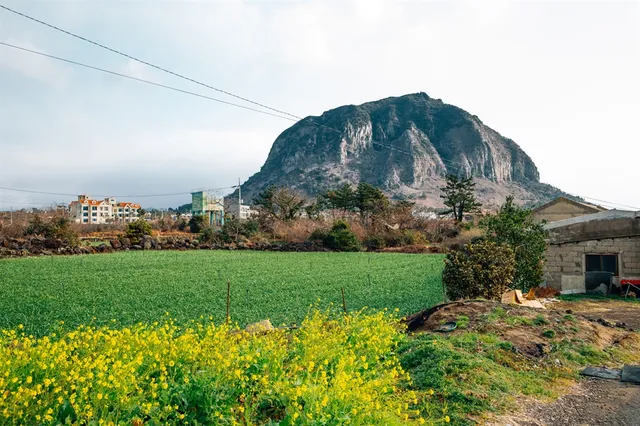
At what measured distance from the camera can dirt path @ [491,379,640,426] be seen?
602 centimetres

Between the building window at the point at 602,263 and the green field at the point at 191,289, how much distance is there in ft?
20.5

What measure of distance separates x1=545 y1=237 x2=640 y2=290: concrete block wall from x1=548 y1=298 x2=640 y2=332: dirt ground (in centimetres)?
209

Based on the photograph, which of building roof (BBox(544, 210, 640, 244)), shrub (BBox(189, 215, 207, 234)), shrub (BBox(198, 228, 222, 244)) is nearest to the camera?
building roof (BBox(544, 210, 640, 244))

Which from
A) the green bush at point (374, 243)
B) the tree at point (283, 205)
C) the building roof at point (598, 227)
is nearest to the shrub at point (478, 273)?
the building roof at point (598, 227)

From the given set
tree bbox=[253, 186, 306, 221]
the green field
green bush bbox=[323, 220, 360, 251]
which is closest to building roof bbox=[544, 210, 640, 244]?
the green field

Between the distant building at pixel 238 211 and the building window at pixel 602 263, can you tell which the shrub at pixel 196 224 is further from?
the building window at pixel 602 263

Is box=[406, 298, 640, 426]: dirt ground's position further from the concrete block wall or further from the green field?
the green field

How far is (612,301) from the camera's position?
16.8m

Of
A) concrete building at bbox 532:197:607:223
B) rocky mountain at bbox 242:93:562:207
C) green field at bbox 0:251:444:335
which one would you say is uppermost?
rocky mountain at bbox 242:93:562:207

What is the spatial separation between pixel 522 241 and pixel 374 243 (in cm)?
3140

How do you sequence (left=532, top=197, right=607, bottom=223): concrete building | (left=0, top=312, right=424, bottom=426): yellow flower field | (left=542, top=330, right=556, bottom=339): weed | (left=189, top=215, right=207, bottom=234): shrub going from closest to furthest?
(left=0, top=312, right=424, bottom=426): yellow flower field, (left=542, top=330, right=556, bottom=339): weed, (left=532, top=197, right=607, bottom=223): concrete building, (left=189, top=215, right=207, bottom=234): shrub

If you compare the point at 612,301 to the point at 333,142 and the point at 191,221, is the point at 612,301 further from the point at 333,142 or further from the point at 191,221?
the point at 333,142

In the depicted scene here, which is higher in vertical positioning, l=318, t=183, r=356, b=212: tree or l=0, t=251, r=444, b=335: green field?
l=318, t=183, r=356, b=212: tree

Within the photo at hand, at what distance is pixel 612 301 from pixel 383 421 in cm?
1569
